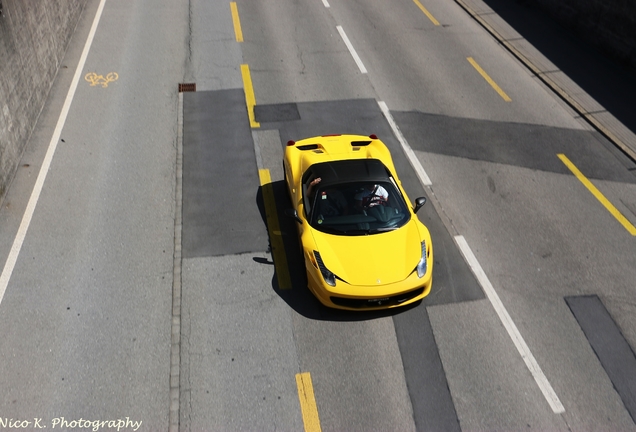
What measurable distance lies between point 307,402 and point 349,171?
384cm

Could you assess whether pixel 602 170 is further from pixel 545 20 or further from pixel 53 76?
pixel 53 76

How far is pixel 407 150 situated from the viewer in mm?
13070

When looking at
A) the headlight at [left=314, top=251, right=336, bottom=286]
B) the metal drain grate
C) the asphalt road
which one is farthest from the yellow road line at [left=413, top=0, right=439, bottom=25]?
the headlight at [left=314, top=251, right=336, bottom=286]

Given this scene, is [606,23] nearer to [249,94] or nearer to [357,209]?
[249,94]

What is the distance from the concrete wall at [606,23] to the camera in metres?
16.5

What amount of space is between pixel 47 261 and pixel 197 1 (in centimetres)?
1312

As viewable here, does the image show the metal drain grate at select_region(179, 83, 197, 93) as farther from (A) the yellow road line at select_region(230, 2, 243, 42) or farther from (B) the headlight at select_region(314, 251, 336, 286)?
(B) the headlight at select_region(314, 251, 336, 286)

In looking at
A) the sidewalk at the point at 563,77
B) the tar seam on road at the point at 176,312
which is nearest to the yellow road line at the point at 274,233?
the tar seam on road at the point at 176,312

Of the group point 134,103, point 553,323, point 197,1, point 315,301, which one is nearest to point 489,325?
point 553,323

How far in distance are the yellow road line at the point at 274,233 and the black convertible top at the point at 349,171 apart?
4.00 ft

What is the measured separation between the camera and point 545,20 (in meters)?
19.6

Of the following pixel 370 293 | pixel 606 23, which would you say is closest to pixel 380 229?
pixel 370 293

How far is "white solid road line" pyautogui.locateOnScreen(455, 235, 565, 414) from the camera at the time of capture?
805 cm

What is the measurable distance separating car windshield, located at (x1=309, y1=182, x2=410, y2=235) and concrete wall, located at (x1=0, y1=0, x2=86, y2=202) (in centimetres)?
647
